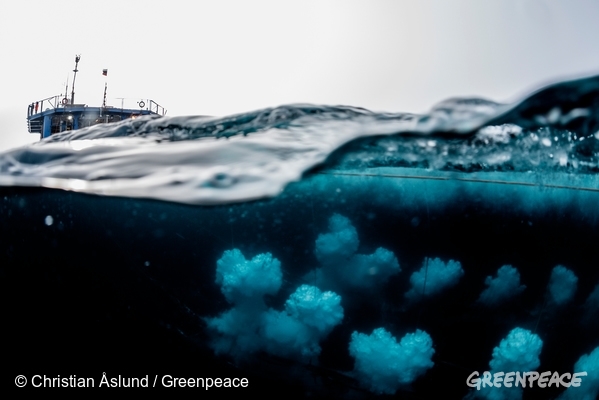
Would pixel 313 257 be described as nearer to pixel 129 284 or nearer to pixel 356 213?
Answer: pixel 356 213

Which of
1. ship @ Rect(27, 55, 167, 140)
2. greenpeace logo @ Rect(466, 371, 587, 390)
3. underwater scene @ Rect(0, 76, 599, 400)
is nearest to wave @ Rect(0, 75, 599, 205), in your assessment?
underwater scene @ Rect(0, 76, 599, 400)

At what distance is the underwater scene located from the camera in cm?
375

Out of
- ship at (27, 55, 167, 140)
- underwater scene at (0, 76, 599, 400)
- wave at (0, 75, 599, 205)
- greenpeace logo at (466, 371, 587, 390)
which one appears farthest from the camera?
ship at (27, 55, 167, 140)

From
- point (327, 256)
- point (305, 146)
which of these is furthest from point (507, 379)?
point (305, 146)

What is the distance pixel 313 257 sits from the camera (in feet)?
13.0

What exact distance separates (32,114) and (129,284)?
25.7 metres

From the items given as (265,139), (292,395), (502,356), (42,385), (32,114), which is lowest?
(42,385)

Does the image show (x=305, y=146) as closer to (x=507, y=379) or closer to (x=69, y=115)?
(x=507, y=379)

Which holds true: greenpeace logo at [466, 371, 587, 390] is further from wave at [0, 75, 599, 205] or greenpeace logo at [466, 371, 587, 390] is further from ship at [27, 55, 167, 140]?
ship at [27, 55, 167, 140]

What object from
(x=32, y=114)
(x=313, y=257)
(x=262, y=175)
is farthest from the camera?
(x=32, y=114)

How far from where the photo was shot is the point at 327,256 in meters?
3.93

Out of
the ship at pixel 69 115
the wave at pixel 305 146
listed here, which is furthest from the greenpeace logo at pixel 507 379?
the ship at pixel 69 115

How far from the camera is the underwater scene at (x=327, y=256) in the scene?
3.75 m

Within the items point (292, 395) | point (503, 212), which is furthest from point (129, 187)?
point (503, 212)
